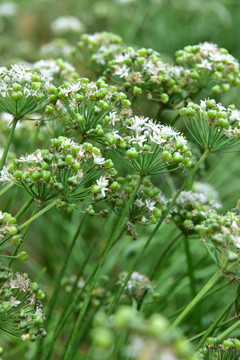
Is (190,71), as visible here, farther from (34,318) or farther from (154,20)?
(154,20)

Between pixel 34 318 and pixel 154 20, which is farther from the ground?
pixel 154 20

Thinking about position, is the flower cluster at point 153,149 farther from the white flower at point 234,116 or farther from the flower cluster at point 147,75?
the flower cluster at point 147,75

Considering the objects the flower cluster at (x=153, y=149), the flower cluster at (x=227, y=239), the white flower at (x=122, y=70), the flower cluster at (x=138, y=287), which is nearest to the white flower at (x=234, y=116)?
the flower cluster at (x=153, y=149)

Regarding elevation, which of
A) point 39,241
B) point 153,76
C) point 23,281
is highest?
point 153,76

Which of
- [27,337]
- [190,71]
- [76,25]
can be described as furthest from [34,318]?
[76,25]

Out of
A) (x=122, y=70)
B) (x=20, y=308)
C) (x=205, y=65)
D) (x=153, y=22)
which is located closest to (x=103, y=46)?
(x=122, y=70)

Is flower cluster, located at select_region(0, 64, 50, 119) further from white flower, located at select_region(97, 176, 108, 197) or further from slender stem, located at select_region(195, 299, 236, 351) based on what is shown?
slender stem, located at select_region(195, 299, 236, 351)

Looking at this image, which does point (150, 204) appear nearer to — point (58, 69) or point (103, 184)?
point (103, 184)

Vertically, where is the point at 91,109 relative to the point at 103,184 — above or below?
above
